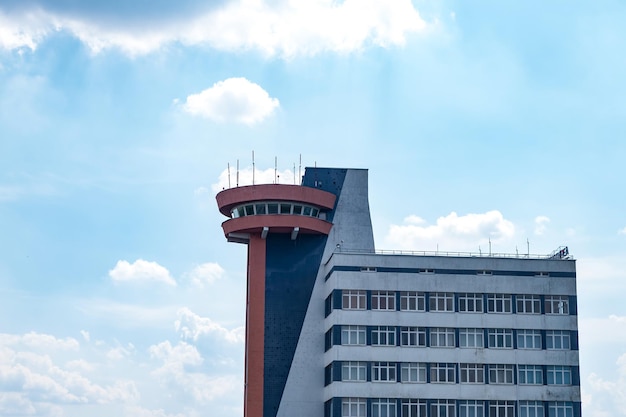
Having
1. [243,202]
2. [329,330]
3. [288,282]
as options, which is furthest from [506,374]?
[243,202]

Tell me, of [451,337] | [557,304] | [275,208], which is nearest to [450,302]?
[451,337]

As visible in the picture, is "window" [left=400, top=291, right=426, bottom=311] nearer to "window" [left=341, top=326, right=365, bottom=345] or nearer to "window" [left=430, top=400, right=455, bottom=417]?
"window" [left=341, top=326, right=365, bottom=345]

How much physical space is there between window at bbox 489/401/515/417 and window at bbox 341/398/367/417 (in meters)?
11.2

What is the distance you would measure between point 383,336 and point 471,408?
9812 mm

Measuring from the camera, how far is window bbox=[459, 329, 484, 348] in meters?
83.4

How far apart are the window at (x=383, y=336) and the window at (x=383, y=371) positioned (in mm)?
1737

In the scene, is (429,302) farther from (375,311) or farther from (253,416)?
(253,416)

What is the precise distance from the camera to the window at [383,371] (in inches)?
3226

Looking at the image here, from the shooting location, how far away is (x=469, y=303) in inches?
3322

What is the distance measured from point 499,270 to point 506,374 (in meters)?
9.27

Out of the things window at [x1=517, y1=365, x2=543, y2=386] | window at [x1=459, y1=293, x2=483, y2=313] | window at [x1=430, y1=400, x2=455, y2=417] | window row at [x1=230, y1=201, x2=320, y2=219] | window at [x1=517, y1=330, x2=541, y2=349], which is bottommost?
window at [x1=430, y1=400, x2=455, y2=417]

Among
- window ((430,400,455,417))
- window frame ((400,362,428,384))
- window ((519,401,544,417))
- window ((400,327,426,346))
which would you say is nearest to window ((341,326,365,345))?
window ((400,327,426,346))

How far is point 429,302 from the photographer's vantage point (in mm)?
84312

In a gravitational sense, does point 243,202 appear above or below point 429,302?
above
